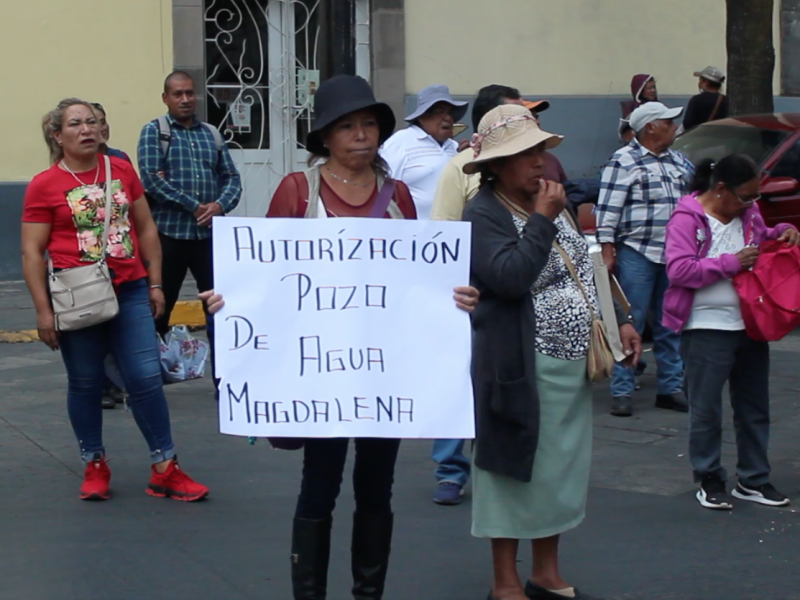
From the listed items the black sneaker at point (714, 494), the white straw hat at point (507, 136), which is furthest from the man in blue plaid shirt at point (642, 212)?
the white straw hat at point (507, 136)

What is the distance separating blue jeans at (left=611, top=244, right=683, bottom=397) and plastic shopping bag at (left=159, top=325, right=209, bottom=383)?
8.19 feet

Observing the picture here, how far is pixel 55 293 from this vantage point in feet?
18.6

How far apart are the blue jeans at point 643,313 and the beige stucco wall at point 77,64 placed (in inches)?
279

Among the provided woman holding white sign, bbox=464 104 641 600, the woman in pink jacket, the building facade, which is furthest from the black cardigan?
the building facade

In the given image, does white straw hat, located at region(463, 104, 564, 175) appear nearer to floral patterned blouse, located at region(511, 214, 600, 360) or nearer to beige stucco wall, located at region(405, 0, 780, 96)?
floral patterned blouse, located at region(511, 214, 600, 360)

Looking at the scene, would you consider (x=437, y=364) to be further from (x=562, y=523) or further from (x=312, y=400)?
(x=562, y=523)

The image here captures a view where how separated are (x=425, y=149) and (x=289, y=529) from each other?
202 centimetres

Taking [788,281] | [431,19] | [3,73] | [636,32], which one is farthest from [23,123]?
[788,281]

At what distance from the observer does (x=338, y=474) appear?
413 cm

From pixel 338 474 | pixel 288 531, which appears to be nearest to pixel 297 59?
pixel 288 531

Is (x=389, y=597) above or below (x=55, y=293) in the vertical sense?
below

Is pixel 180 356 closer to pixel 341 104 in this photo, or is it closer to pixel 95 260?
pixel 95 260

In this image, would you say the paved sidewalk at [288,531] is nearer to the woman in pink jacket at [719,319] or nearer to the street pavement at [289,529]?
the street pavement at [289,529]

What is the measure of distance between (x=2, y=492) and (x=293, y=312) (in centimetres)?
275
